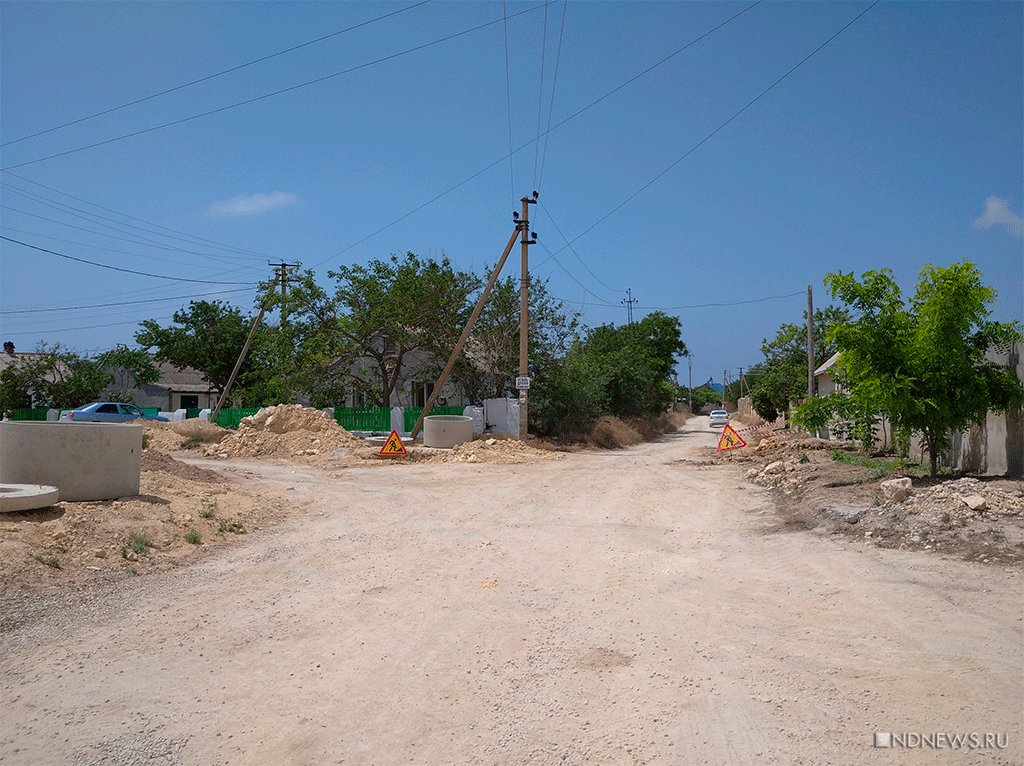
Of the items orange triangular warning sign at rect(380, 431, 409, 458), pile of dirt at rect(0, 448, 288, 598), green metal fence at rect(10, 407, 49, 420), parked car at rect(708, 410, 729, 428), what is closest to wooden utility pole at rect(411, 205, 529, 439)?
orange triangular warning sign at rect(380, 431, 409, 458)

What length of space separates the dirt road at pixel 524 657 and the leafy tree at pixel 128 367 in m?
45.2

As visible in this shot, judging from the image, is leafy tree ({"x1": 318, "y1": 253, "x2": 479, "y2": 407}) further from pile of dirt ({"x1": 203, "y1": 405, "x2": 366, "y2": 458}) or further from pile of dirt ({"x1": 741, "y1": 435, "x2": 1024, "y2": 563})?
pile of dirt ({"x1": 741, "y1": 435, "x2": 1024, "y2": 563})

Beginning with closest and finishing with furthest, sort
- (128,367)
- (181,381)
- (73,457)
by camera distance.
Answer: (73,457) → (128,367) → (181,381)

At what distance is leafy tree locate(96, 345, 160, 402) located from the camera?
4975 centimetres

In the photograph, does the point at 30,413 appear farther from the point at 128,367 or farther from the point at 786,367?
the point at 786,367

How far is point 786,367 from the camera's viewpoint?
43.4 m

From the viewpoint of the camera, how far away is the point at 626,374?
4034 cm

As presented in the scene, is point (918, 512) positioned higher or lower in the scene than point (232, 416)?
lower

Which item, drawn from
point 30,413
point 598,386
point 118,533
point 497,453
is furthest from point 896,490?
point 30,413

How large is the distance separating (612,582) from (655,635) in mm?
1812

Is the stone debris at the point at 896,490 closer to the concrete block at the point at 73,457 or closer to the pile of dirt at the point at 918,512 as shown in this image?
the pile of dirt at the point at 918,512

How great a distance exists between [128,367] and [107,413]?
14.6m

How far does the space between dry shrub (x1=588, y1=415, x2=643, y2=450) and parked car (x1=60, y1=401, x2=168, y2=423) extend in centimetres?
1948

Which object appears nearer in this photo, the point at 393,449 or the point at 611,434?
the point at 393,449
